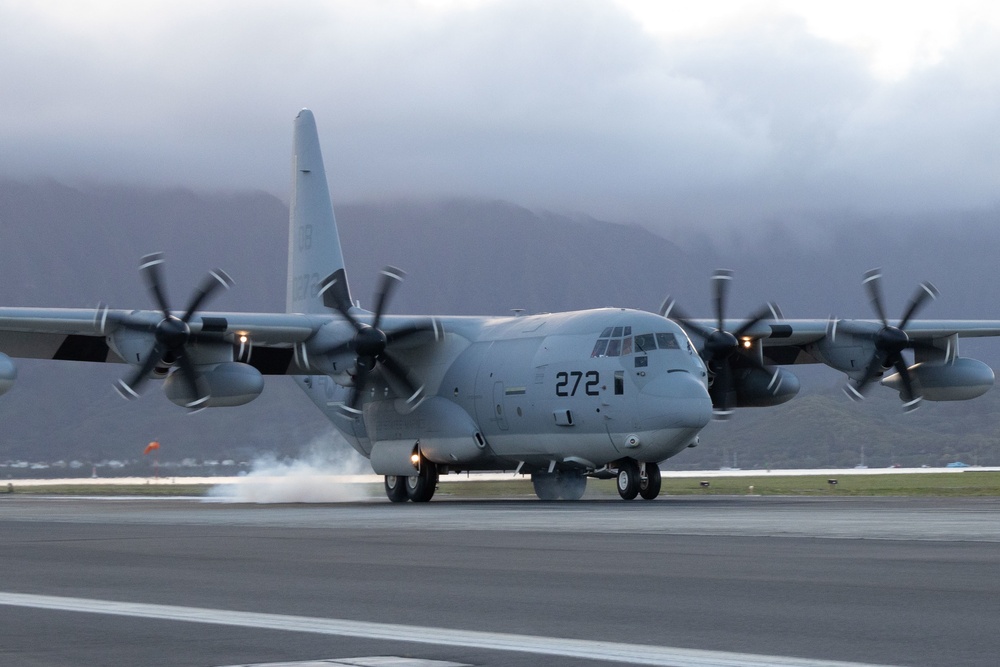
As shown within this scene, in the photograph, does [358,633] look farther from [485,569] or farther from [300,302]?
[300,302]

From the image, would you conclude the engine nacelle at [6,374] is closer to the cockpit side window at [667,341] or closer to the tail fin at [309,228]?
the tail fin at [309,228]

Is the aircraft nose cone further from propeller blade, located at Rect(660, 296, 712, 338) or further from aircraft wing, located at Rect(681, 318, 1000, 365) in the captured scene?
aircraft wing, located at Rect(681, 318, 1000, 365)

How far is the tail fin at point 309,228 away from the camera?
47250 mm

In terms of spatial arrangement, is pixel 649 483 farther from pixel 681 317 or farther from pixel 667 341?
pixel 681 317

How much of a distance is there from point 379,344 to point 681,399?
347 inches

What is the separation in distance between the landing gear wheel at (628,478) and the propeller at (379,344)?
22.6 ft

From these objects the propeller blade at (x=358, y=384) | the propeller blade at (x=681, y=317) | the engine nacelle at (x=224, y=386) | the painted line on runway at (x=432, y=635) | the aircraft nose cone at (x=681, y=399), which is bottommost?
the painted line on runway at (x=432, y=635)

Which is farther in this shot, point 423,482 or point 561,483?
point 423,482

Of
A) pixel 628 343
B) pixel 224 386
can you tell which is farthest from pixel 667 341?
pixel 224 386

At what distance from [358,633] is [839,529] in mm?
12767

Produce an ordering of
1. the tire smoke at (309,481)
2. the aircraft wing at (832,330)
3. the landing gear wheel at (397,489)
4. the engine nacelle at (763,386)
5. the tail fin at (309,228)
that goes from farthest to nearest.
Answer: the tire smoke at (309,481) → the tail fin at (309,228) → the landing gear wheel at (397,489) → the engine nacelle at (763,386) → the aircraft wing at (832,330)

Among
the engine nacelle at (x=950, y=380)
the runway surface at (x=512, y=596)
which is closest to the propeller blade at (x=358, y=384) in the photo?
the engine nacelle at (x=950, y=380)

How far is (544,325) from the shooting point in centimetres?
3838

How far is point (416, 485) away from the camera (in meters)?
41.6
